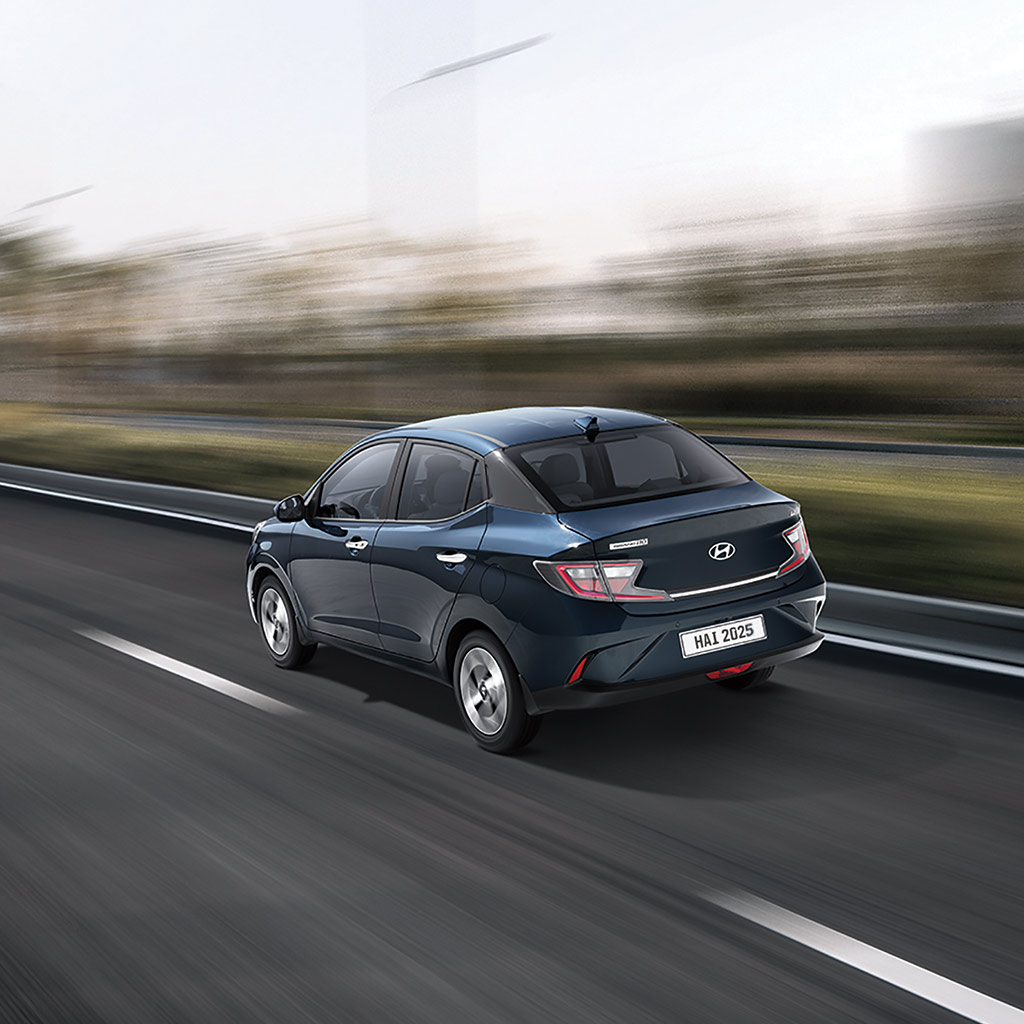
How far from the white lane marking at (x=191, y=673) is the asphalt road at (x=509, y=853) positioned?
0.20ft

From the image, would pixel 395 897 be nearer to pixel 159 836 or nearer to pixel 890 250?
pixel 159 836

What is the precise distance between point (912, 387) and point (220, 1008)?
22.0 metres

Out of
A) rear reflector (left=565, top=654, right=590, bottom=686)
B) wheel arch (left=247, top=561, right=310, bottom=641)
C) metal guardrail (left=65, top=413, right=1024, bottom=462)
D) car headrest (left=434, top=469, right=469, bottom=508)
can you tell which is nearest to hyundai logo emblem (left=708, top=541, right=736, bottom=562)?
rear reflector (left=565, top=654, right=590, bottom=686)

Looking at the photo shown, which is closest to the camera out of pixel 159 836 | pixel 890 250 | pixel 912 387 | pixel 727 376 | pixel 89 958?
pixel 89 958

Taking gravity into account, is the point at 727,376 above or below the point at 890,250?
below

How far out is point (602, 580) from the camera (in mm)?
5422

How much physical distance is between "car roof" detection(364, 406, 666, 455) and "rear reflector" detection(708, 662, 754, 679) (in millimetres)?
1356

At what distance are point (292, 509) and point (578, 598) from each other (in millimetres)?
2495

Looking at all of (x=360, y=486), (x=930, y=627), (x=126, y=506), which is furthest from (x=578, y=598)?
(x=126, y=506)

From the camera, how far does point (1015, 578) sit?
909 cm

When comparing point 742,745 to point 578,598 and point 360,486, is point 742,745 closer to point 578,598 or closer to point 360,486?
point 578,598

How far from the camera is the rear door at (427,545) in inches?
239

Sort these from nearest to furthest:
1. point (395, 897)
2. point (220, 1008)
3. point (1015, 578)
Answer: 1. point (220, 1008)
2. point (395, 897)
3. point (1015, 578)

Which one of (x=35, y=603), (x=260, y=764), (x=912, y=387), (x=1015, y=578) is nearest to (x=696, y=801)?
(x=260, y=764)
